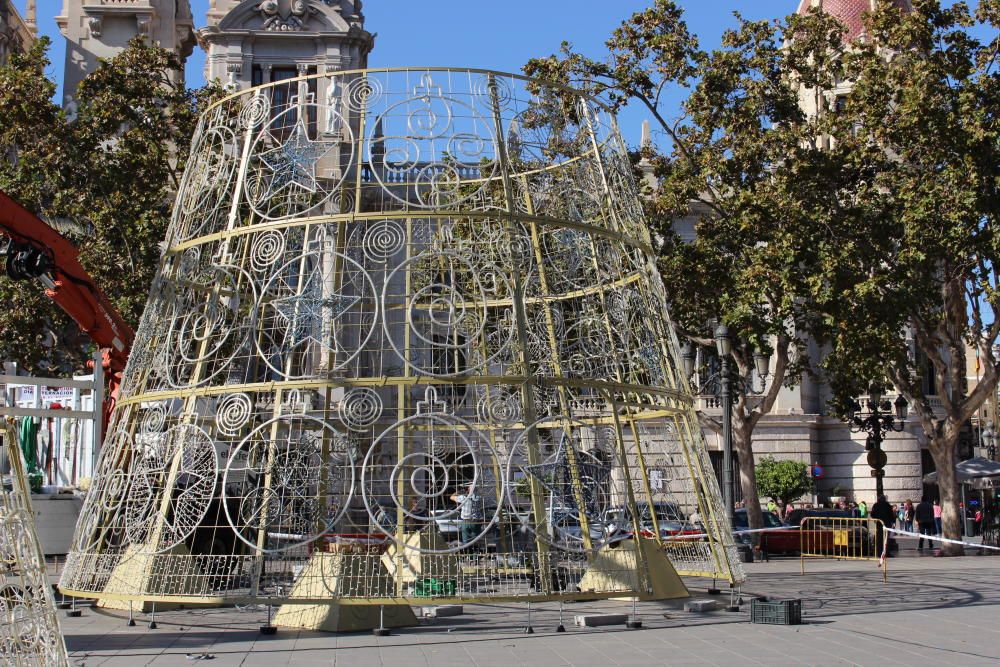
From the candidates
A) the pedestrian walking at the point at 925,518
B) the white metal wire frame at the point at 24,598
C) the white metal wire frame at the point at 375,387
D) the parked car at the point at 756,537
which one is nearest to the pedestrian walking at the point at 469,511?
the white metal wire frame at the point at 375,387

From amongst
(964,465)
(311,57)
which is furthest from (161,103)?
(964,465)

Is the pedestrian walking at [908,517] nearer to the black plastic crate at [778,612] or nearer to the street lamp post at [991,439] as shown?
the street lamp post at [991,439]

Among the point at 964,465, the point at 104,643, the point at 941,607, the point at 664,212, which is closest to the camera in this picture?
the point at 104,643

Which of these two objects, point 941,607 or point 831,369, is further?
point 831,369

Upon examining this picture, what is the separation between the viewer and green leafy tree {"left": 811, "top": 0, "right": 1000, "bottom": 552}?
21.9m

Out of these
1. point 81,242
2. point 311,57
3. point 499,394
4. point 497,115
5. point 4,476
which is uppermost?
point 311,57

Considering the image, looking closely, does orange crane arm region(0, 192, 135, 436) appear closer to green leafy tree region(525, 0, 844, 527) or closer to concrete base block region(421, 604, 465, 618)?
concrete base block region(421, 604, 465, 618)

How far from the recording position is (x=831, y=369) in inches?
1009

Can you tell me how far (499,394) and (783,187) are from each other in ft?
43.7

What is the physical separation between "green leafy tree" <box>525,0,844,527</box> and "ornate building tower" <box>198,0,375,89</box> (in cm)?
903

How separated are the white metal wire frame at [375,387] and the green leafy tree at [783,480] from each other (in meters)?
26.7

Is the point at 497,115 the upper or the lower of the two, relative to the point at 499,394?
upper

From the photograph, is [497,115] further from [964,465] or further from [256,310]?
[964,465]

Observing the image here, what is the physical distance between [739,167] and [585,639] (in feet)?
49.6
